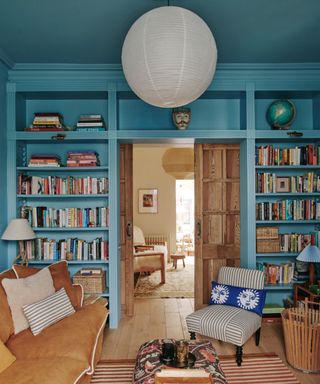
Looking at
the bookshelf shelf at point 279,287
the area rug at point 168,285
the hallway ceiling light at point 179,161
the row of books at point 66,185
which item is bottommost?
the area rug at point 168,285

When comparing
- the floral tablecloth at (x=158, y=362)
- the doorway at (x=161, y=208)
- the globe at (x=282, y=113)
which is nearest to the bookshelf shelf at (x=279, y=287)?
the floral tablecloth at (x=158, y=362)

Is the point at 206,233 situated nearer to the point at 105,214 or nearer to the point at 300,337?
the point at 105,214

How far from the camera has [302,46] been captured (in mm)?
3201

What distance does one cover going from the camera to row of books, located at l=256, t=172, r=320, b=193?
152 inches

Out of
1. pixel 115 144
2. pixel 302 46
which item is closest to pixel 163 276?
pixel 115 144

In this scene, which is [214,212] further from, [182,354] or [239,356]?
[182,354]

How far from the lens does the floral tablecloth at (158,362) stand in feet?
6.53

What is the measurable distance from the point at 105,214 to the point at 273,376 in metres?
2.32

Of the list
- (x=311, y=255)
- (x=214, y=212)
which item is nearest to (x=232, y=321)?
(x=311, y=255)

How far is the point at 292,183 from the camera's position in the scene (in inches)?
154

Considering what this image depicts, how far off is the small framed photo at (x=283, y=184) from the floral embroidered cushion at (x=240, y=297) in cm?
134

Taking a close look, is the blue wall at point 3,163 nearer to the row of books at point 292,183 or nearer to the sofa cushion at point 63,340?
the sofa cushion at point 63,340

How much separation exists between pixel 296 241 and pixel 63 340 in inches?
112

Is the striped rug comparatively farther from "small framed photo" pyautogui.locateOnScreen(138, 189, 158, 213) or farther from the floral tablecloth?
"small framed photo" pyautogui.locateOnScreen(138, 189, 158, 213)
